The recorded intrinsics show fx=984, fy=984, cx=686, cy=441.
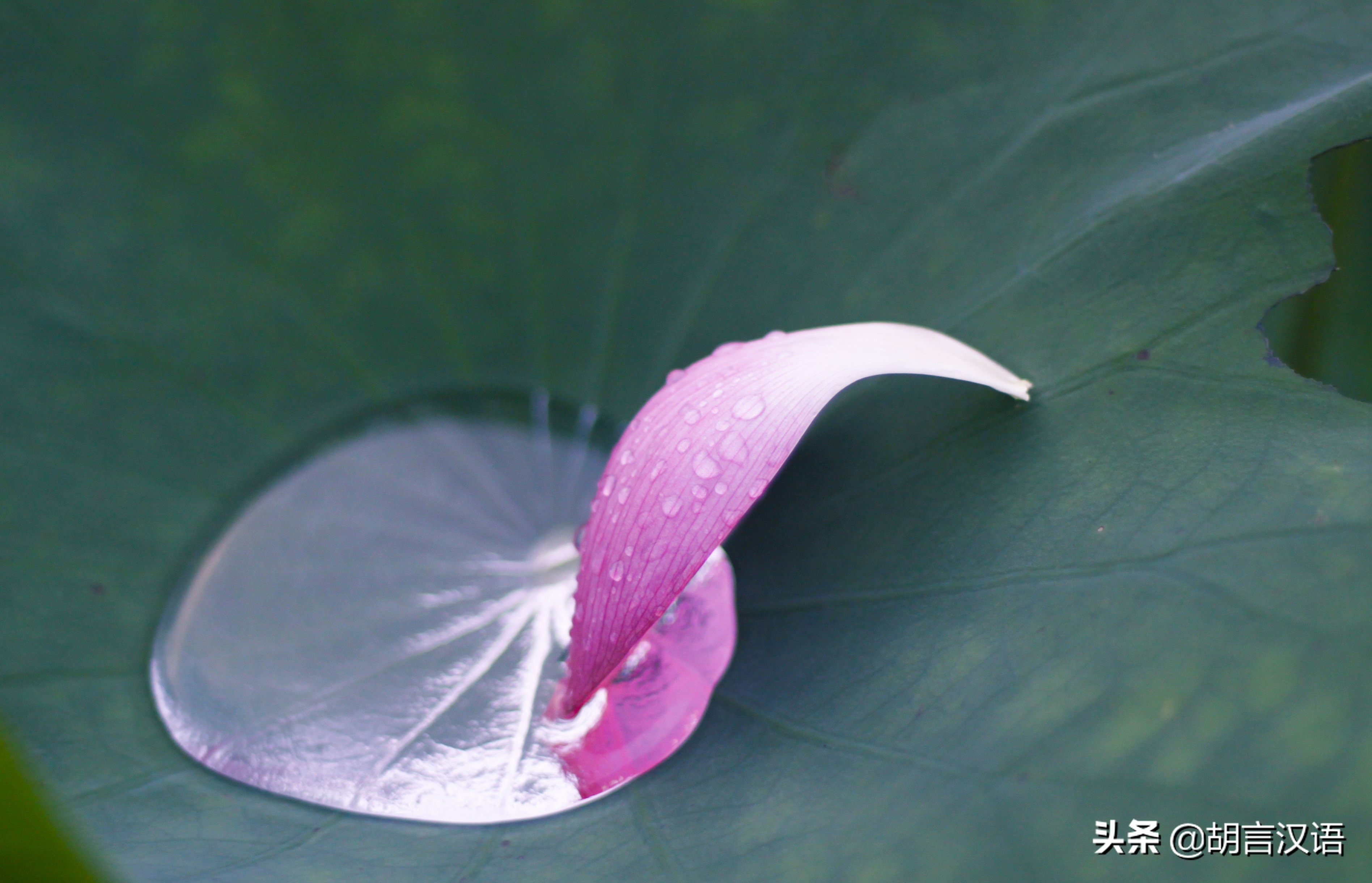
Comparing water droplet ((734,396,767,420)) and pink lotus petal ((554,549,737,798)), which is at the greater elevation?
water droplet ((734,396,767,420))

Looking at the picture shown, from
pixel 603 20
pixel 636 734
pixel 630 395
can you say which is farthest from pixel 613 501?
pixel 603 20

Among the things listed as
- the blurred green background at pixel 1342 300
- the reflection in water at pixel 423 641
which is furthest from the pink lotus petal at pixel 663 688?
the blurred green background at pixel 1342 300

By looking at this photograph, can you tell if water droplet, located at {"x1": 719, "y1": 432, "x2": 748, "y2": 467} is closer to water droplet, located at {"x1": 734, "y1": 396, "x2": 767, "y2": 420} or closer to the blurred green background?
water droplet, located at {"x1": 734, "y1": 396, "x2": 767, "y2": 420}

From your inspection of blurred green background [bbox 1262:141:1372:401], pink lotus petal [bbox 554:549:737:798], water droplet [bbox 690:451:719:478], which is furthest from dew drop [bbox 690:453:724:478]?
blurred green background [bbox 1262:141:1372:401]

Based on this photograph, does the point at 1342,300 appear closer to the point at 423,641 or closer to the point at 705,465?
the point at 705,465

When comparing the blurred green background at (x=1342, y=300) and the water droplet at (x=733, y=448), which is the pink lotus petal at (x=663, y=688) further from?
the blurred green background at (x=1342, y=300)

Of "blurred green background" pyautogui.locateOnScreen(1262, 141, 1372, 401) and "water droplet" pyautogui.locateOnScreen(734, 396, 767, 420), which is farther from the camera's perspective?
"blurred green background" pyautogui.locateOnScreen(1262, 141, 1372, 401)

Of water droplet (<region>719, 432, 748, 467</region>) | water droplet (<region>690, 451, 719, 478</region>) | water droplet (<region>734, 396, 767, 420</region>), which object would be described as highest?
water droplet (<region>734, 396, 767, 420</region>)
